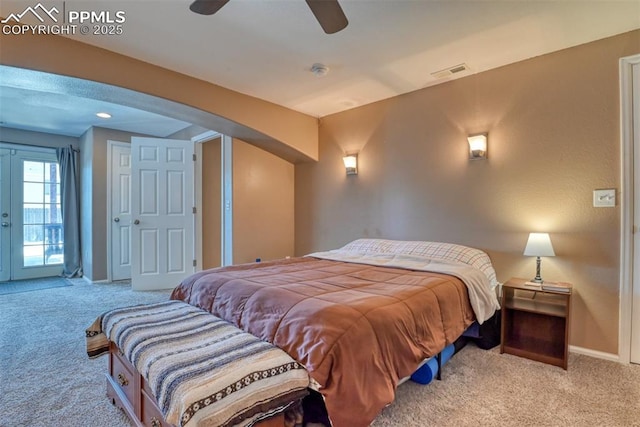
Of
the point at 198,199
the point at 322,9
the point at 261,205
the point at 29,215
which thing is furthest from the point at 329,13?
the point at 29,215

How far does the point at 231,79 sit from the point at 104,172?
3.19 m

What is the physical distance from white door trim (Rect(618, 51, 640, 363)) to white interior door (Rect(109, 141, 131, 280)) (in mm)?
5976

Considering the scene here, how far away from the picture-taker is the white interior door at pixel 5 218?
481cm

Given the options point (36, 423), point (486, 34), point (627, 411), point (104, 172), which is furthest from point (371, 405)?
point (104, 172)

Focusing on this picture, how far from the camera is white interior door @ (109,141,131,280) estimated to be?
4.99 meters

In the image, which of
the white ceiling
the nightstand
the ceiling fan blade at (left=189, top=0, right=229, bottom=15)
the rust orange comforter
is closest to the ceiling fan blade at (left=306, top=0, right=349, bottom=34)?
the white ceiling

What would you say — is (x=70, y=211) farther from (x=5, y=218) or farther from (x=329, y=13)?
Result: (x=329, y=13)

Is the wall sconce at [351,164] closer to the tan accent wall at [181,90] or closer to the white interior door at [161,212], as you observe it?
the tan accent wall at [181,90]

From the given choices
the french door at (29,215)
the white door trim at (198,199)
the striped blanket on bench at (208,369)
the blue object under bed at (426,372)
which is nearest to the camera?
the striped blanket on bench at (208,369)

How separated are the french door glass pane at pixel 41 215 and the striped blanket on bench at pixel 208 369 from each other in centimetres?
481

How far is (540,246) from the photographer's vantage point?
7.69 feet

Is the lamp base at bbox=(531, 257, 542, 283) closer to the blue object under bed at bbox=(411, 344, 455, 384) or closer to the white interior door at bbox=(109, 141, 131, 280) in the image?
the blue object under bed at bbox=(411, 344, 455, 384)

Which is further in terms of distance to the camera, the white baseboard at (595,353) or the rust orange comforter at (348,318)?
the white baseboard at (595,353)

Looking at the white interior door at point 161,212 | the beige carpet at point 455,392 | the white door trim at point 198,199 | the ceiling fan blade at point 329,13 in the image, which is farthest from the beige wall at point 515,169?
the white interior door at point 161,212
